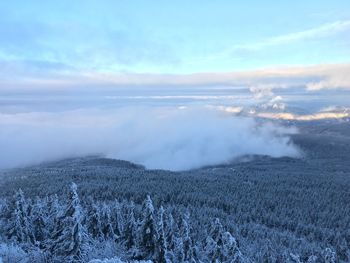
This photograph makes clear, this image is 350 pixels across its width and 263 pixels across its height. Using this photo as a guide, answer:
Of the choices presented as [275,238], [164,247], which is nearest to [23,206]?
[164,247]

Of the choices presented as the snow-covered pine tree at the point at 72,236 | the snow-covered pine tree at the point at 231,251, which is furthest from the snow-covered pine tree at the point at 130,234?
the snow-covered pine tree at the point at 72,236

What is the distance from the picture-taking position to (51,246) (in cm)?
3988

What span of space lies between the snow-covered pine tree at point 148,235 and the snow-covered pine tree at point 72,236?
1036cm

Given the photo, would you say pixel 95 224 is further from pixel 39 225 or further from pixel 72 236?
pixel 72 236

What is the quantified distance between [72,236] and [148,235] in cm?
1359

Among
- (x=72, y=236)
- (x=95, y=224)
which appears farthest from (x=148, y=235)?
(x=95, y=224)

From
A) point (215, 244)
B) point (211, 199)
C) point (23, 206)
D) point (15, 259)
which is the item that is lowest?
point (211, 199)

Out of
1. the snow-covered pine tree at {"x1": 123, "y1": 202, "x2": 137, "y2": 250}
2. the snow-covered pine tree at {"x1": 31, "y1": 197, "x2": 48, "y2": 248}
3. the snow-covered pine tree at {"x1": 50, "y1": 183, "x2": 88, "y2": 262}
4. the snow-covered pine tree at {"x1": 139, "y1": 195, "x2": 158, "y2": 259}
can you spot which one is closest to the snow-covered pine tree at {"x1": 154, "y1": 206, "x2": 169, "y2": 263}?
the snow-covered pine tree at {"x1": 139, "y1": 195, "x2": 158, "y2": 259}

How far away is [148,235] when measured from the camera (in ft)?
160

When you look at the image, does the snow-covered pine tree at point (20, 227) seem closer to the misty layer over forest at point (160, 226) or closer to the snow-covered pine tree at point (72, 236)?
the misty layer over forest at point (160, 226)

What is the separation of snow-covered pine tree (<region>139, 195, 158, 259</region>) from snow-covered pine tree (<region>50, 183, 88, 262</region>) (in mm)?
10358

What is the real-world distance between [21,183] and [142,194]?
72.7m

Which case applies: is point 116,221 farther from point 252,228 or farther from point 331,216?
point 331,216

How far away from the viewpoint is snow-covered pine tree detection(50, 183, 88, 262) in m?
37.1
